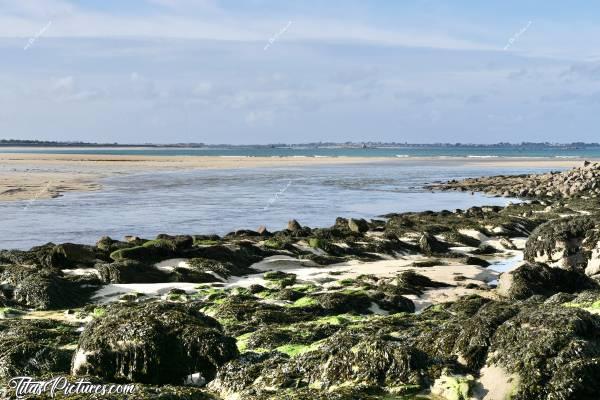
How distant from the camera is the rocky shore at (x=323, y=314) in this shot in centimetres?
666

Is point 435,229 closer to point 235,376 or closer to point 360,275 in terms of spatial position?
point 360,275

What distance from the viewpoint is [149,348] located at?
7504 millimetres

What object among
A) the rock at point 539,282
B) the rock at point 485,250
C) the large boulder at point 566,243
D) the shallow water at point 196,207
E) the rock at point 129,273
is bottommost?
the shallow water at point 196,207

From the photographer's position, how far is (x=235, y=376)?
7.45 m

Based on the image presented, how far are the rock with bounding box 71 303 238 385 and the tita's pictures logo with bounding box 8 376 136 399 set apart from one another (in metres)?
0.81

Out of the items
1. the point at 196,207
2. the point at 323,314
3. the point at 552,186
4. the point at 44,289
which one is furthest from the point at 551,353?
the point at 552,186

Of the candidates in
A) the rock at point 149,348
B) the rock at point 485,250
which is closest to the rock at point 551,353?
the rock at point 149,348

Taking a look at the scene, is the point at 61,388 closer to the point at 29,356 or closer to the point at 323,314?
the point at 29,356

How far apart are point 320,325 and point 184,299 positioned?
434 cm

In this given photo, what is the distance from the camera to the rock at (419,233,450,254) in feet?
69.5

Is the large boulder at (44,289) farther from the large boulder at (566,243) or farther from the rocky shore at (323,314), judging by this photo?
the large boulder at (566,243)

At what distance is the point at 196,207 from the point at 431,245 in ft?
63.0

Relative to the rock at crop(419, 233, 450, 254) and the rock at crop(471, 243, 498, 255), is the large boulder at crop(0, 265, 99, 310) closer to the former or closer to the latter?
the rock at crop(419, 233, 450, 254)

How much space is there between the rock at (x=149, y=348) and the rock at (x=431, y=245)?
45.7ft
